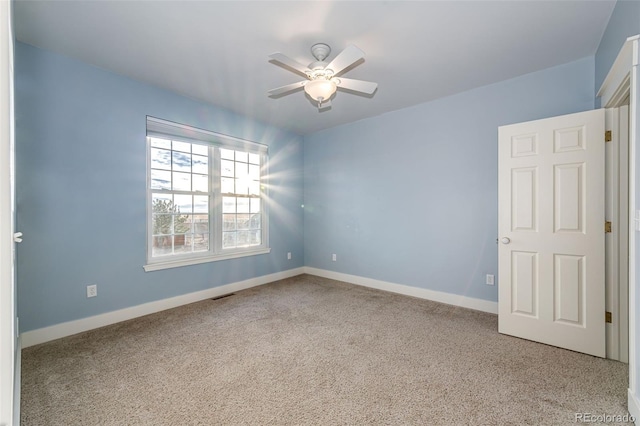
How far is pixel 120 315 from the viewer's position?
308 centimetres

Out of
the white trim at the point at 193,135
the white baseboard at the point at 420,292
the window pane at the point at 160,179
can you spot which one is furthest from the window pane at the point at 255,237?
the window pane at the point at 160,179

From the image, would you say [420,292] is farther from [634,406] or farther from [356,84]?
[356,84]

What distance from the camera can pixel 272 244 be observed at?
15.9ft

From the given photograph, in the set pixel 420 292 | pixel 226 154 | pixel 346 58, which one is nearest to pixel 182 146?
pixel 226 154

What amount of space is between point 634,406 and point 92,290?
14.3 feet

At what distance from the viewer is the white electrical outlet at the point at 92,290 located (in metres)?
2.89

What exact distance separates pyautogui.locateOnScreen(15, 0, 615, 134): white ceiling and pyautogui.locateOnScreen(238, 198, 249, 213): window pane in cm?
172

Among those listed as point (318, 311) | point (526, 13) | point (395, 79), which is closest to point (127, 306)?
point (318, 311)

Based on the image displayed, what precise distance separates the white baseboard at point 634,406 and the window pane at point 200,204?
4319 mm

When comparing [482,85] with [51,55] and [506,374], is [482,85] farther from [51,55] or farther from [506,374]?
[51,55]

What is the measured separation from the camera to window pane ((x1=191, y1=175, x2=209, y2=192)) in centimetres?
388

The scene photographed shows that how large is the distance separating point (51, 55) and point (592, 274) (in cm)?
523

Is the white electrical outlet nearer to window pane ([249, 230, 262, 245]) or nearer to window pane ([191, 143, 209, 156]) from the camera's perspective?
window pane ([191, 143, 209, 156])

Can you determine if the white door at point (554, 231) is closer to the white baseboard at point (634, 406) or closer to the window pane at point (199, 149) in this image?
the white baseboard at point (634, 406)
